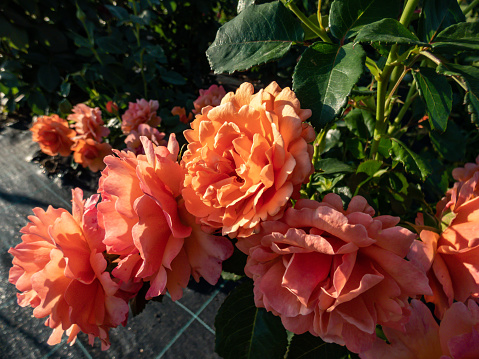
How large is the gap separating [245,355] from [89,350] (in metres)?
1.03

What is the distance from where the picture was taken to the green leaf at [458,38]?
14.2 inches

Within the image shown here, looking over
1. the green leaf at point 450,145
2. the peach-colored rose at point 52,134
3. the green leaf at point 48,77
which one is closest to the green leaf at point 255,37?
the green leaf at point 450,145

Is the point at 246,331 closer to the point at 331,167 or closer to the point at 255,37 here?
the point at 331,167

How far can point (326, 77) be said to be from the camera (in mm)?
399

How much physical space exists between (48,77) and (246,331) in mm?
2137

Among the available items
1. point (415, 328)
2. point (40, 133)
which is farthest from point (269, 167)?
point (40, 133)

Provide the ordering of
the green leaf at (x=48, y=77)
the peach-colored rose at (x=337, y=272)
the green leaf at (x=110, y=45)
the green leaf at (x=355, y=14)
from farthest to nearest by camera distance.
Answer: the green leaf at (x=48, y=77) → the green leaf at (x=110, y=45) → the green leaf at (x=355, y=14) → the peach-colored rose at (x=337, y=272)

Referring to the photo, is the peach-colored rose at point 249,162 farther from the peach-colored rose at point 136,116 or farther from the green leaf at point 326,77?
the peach-colored rose at point 136,116

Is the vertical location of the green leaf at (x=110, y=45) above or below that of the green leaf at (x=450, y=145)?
above

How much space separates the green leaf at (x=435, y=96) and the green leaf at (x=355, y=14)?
104 millimetres

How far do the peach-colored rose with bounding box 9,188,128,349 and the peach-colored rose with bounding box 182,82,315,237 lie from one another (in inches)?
6.5

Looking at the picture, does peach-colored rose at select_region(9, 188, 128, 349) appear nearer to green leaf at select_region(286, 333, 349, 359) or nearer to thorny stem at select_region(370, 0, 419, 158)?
green leaf at select_region(286, 333, 349, 359)

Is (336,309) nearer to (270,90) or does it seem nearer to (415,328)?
(415,328)

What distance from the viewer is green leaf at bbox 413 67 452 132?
389 mm
